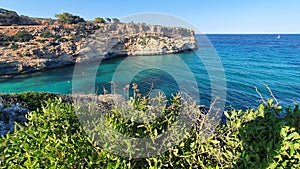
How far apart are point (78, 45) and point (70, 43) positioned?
1.36 meters

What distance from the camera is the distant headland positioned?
31038 mm

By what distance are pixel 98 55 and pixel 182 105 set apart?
3755 centimetres

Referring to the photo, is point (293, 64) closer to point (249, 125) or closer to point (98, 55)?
point (98, 55)

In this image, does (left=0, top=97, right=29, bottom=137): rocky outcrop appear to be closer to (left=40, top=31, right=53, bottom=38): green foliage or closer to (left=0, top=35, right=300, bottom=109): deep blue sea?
(left=0, top=35, right=300, bottom=109): deep blue sea

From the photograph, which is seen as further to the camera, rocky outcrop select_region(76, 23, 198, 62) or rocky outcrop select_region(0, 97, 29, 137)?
rocky outcrop select_region(76, 23, 198, 62)

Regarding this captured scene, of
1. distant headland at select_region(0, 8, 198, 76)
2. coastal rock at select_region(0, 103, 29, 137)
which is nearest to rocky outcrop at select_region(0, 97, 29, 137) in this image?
coastal rock at select_region(0, 103, 29, 137)

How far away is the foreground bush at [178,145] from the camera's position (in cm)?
193

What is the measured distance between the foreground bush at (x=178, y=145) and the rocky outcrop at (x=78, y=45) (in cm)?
3083

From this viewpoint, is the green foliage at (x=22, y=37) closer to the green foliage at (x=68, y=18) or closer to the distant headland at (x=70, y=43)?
the distant headland at (x=70, y=43)

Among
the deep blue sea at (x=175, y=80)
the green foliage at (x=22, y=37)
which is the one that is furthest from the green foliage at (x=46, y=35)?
the deep blue sea at (x=175, y=80)

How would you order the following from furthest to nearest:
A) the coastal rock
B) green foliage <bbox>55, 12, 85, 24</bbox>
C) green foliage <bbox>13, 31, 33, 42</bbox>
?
green foliage <bbox>55, 12, 85, 24</bbox>
green foliage <bbox>13, 31, 33, 42</bbox>
the coastal rock

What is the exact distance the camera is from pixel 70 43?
37344 mm

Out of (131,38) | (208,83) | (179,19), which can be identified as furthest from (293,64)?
(179,19)

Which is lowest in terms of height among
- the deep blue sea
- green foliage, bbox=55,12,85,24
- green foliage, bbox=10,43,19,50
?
the deep blue sea
